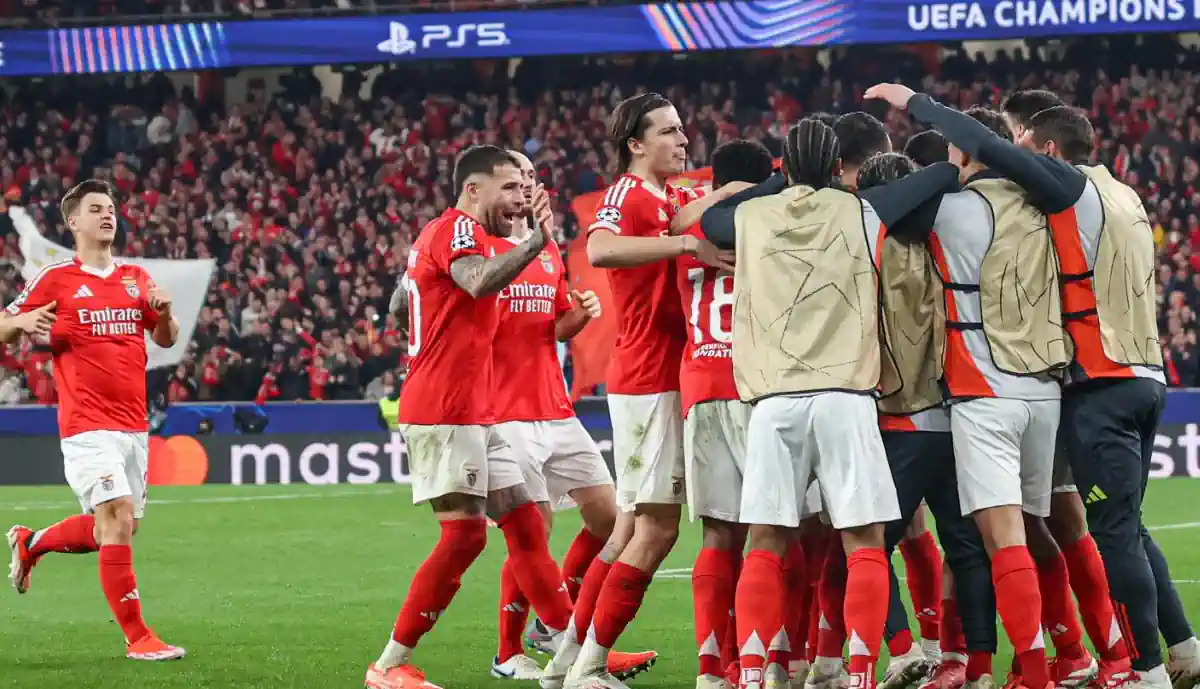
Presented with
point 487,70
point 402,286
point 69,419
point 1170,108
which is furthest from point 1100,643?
point 487,70

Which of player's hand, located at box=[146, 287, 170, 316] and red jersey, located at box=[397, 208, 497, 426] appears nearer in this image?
red jersey, located at box=[397, 208, 497, 426]

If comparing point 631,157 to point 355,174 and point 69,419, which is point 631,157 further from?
point 355,174

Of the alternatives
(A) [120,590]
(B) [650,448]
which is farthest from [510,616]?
(A) [120,590]

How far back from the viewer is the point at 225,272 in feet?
89.8

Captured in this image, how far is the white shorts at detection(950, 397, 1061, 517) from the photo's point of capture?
5.85 meters

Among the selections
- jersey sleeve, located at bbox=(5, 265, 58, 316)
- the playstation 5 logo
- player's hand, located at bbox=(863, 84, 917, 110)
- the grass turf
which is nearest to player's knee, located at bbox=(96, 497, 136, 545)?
the grass turf

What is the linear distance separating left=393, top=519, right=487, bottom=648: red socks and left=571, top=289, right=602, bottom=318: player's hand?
4.73 ft

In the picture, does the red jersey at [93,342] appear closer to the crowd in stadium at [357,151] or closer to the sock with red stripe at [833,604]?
the sock with red stripe at [833,604]

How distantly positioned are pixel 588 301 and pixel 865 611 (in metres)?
2.70

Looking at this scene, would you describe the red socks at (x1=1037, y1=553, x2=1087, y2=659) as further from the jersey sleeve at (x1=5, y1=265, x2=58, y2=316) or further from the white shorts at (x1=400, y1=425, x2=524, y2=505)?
the jersey sleeve at (x1=5, y1=265, x2=58, y2=316)

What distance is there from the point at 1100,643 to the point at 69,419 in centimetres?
503

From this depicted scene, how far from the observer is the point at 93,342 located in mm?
8523

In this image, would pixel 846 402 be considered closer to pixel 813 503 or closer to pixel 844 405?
pixel 844 405

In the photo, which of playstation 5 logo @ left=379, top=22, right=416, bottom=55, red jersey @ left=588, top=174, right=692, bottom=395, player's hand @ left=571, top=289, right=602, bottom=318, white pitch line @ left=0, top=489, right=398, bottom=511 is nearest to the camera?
red jersey @ left=588, top=174, right=692, bottom=395
